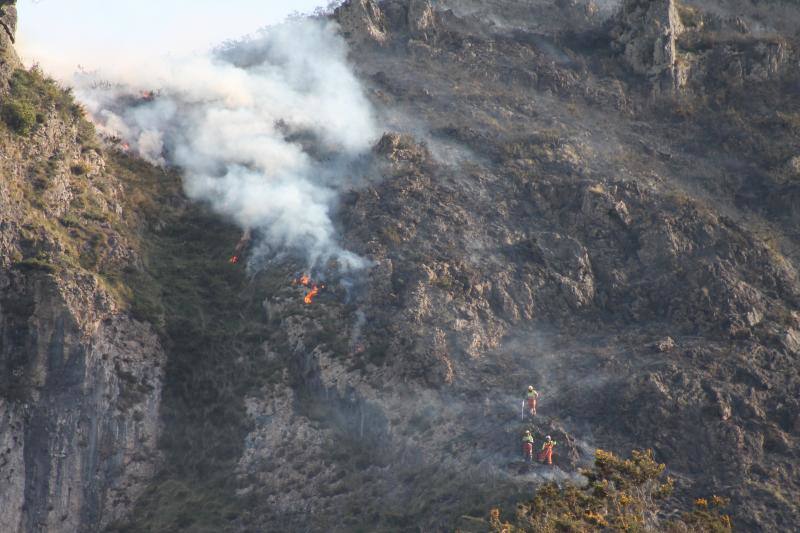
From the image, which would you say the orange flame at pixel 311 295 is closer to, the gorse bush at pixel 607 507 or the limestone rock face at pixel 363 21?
the gorse bush at pixel 607 507

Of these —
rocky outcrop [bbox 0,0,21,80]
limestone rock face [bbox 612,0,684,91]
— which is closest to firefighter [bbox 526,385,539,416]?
rocky outcrop [bbox 0,0,21,80]

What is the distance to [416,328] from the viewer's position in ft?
201

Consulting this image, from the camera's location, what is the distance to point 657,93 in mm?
84562

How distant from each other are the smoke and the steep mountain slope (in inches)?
60.9

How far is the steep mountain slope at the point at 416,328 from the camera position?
2200 inches

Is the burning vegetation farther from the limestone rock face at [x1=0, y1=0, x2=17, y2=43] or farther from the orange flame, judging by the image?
the limestone rock face at [x1=0, y1=0, x2=17, y2=43]

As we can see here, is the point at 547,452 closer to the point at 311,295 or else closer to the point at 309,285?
the point at 311,295

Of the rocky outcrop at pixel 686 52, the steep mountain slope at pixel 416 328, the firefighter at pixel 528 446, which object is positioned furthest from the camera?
the rocky outcrop at pixel 686 52

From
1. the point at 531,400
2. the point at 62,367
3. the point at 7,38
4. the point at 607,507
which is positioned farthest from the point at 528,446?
the point at 7,38

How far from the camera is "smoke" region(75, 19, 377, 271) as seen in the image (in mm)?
70562

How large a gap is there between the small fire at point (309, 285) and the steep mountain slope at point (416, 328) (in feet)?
1.82

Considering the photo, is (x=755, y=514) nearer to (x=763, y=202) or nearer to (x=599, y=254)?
(x=599, y=254)

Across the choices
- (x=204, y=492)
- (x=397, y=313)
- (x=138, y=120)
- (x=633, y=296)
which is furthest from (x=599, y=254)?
(x=138, y=120)

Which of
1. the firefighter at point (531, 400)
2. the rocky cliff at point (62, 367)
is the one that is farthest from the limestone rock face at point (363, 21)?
the firefighter at point (531, 400)
